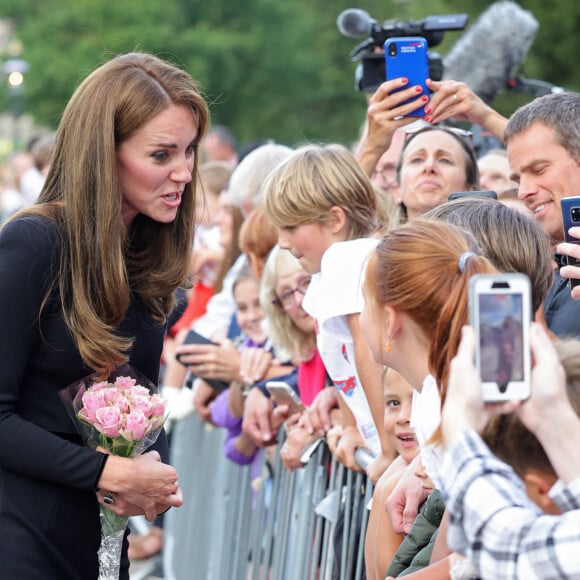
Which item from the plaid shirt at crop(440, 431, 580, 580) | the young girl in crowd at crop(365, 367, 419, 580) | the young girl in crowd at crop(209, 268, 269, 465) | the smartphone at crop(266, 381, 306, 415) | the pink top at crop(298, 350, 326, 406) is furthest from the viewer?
the young girl in crowd at crop(209, 268, 269, 465)

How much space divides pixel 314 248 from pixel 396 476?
4.08 ft

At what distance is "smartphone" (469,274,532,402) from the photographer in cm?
208

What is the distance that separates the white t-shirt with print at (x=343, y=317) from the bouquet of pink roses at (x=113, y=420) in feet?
2.59

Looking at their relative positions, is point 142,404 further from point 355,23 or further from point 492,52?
point 492,52

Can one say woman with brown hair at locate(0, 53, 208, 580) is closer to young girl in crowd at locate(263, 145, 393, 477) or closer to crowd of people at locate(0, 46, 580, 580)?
crowd of people at locate(0, 46, 580, 580)

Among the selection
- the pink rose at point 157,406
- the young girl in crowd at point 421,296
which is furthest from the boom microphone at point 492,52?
the young girl in crowd at point 421,296

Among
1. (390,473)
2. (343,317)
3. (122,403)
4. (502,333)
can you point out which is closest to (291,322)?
(343,317)

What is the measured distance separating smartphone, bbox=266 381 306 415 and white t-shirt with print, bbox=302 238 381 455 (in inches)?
26.2

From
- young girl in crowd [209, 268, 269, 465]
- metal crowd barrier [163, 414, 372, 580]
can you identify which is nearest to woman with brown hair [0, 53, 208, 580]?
metal crowd barrier [163, 414, 372, 580]

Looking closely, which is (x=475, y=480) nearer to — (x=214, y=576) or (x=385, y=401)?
(x=385, y=401)

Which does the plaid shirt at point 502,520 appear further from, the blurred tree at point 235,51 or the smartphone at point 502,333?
the blurred tree at point 235,51

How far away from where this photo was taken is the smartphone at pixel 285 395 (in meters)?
4.84

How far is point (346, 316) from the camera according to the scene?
4.02m

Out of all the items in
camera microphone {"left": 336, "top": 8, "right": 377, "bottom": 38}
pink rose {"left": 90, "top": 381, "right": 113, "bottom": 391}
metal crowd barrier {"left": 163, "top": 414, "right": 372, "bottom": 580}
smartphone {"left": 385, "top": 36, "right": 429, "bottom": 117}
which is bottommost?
metal crowd barrier {"left": 163, "top": 414, "right": 372, "bottom": 580}
